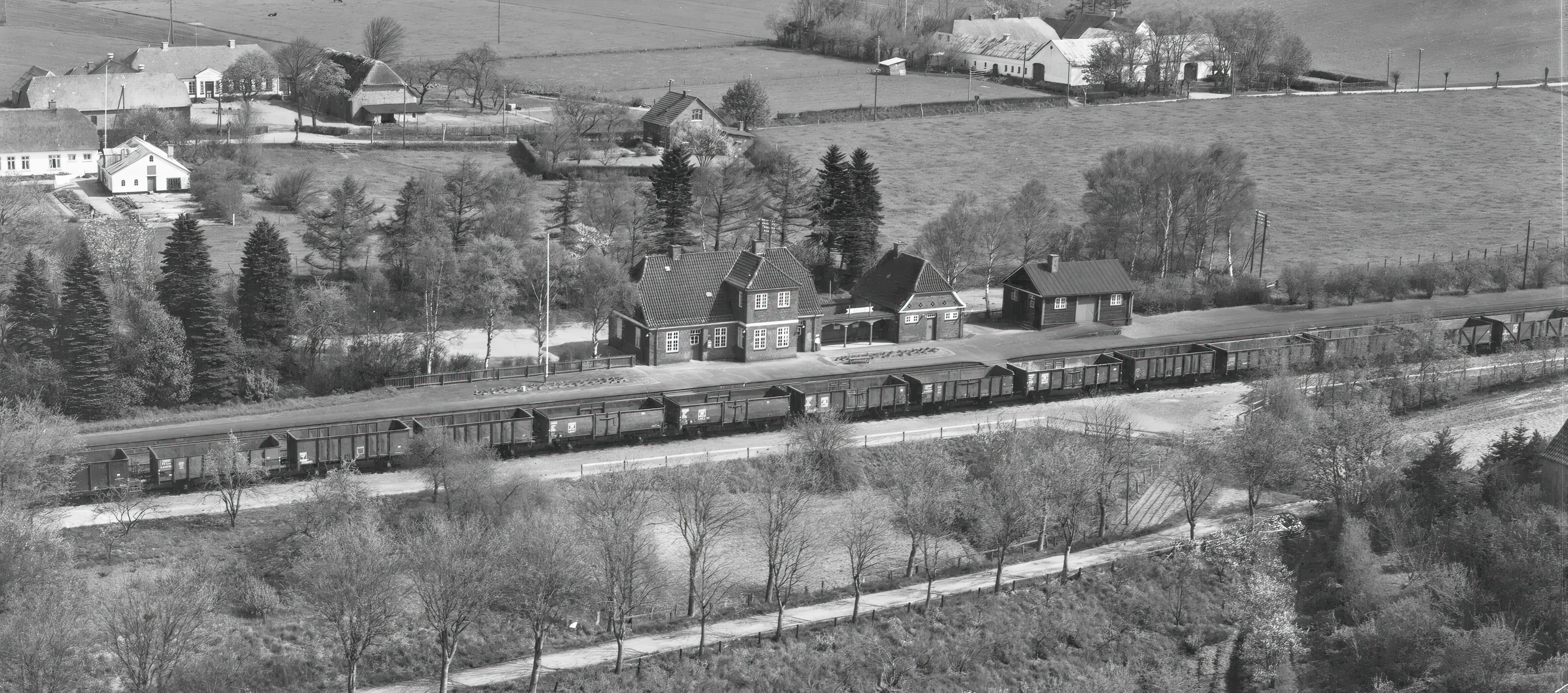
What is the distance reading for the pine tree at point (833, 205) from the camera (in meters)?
88.6

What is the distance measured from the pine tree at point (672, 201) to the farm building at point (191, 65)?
5190cm

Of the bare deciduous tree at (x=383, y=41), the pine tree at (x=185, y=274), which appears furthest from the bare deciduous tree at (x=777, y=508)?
the bare deciduous tree at (x=383, y=41)

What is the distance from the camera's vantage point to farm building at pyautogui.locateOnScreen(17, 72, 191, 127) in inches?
4424

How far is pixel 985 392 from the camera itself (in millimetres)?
70375

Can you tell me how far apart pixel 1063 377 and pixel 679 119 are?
50366 millimetres

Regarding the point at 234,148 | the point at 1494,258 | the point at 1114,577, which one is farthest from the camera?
the point at 234,148

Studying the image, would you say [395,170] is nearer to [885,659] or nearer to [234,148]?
[234,148]

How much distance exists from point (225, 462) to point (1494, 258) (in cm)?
7447

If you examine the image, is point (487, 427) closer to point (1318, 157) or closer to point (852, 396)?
point (852, 396)

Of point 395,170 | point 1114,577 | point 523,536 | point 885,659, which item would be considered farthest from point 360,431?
point 395,170

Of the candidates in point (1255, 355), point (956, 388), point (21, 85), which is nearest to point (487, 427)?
point (956, 388)

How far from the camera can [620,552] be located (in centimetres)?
4894

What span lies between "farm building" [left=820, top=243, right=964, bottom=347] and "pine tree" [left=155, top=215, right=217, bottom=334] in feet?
92.1

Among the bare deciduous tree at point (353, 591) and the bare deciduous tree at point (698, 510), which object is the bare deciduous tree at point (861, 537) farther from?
the bare deciduous tree at point (353, 591)
